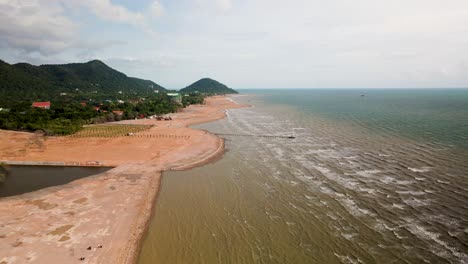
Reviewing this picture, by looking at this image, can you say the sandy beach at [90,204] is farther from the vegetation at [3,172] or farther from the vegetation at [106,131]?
the vegetation at [106,131]

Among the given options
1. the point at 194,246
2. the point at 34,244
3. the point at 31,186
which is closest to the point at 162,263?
the point at 194,246

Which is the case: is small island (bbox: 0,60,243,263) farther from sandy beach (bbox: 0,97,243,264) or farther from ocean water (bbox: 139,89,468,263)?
ocean water (bbox: 139,89,468,263)

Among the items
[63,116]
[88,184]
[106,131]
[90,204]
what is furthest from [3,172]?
[63,116]

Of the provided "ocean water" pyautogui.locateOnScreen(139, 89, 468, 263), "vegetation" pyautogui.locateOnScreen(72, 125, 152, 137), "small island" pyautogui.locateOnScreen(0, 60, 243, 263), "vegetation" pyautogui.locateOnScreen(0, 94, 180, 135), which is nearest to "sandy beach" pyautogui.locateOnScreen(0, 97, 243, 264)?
"small island" pyautogui.locateOnScreen(0, 60, 243, 263)

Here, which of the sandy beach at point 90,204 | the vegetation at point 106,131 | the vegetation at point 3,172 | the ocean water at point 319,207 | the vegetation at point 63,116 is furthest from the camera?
the vegetation at point 63,116

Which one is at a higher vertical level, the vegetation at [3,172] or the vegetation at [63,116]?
the vegetation at [63,116]

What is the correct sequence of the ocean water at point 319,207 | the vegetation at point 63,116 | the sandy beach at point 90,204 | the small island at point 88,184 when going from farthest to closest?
the vegetation at point 63,116, the small island at point 88,184, the ocean water at point 319,207, the sandy beach at point 90,204

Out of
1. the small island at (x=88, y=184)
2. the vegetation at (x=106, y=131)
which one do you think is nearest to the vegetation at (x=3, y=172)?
the small island at (x=88, y=184)
